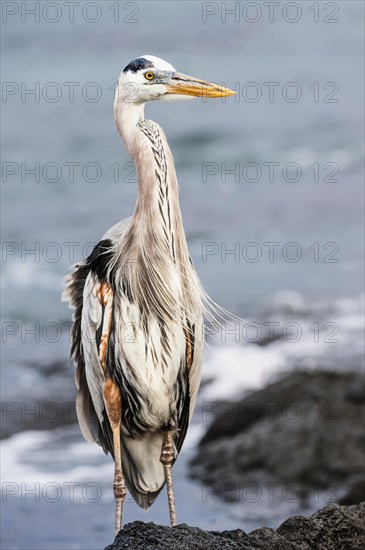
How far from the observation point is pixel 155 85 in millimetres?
8336

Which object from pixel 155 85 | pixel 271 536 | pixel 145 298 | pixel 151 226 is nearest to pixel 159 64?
pixel 155 85

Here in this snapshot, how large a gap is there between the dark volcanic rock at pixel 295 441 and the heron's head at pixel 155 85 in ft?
11.4

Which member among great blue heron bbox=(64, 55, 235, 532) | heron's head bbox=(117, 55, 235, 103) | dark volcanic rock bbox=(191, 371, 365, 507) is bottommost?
dark volcanic rock bbox=(191, 371, 365, 507)

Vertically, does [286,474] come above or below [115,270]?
below

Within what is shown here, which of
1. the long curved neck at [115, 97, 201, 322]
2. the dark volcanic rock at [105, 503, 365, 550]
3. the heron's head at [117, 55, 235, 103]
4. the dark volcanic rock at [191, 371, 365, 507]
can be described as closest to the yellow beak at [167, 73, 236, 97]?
the heron's head at [117, 55, 235, 103]

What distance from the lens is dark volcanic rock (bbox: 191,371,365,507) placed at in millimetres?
10859

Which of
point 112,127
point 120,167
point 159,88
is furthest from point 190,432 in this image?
point 112,127

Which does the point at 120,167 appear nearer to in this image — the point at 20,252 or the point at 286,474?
the point at 20,252

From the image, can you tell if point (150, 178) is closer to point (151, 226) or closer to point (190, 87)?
point (151, 226)

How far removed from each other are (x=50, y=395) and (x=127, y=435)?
6.13 metres

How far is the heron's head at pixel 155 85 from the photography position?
830 centimetres

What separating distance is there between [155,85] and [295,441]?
384 cm

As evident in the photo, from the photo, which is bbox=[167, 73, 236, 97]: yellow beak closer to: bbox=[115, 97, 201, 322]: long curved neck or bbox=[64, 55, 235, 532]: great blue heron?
bbox=[64, 55, 235, 532]: great blue heron

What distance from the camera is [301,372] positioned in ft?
40.2
